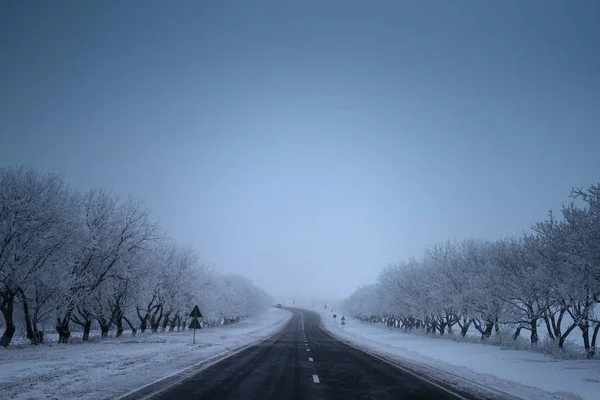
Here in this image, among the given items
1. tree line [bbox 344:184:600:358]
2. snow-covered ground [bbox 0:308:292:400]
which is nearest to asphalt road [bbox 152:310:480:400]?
snow-covered ground [bbox 0:308:292:400]

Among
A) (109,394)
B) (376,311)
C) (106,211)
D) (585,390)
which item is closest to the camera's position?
(109,394)

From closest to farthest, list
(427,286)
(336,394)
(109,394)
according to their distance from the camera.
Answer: (109,394)
(336,394)
(427,286)

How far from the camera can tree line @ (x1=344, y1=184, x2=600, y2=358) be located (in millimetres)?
19688

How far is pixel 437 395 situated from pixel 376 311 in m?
81.6

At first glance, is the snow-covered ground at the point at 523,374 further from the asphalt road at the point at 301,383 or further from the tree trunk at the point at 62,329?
the tree trunk at the point at 62,329

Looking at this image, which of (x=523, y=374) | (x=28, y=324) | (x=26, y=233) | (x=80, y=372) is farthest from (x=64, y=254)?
(x=523, y=374)

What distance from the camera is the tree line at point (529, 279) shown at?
64.6 feet

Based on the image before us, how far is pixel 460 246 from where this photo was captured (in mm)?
48906

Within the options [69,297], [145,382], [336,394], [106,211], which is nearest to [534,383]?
[336,394]

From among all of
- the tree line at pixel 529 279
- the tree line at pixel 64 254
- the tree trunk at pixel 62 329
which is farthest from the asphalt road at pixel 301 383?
the tree trunk at pixel 62 329

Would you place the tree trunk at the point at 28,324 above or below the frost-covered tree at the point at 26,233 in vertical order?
below

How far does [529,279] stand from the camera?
1018 inches

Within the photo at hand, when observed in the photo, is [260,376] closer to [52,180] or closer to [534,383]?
[534,383]

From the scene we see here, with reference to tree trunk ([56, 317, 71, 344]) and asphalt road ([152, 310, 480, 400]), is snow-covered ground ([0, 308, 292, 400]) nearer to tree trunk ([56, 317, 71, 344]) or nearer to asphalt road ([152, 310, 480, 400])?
asphalt road ([152, 310, 480, 400])
